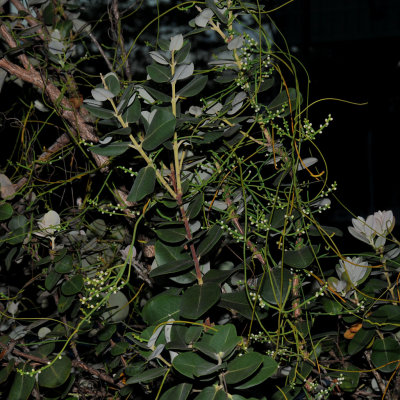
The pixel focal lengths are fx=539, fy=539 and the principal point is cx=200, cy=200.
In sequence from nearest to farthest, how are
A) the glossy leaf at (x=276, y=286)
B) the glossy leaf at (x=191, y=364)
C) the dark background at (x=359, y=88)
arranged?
the glossy leaf at (x=191, y=364)
the glossy leaf at (x=276, y=286)
the dark background at (x=359, y=88)

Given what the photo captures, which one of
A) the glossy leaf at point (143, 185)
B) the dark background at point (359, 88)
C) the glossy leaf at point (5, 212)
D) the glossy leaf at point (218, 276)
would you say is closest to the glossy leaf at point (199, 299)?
the glossy leaf at point (218, 276)

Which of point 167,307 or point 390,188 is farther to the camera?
point 390,188

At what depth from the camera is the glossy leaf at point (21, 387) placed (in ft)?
2.17

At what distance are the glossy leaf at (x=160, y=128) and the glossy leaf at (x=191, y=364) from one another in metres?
0.21

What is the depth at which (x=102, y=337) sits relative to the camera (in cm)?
70

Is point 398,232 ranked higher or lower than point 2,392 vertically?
lower

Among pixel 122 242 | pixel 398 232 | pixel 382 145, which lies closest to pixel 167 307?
pixel 122 242

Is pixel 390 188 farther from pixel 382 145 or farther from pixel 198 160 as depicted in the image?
pixel 198 160

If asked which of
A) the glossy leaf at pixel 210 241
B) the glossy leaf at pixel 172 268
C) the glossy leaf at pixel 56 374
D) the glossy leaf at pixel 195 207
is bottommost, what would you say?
the glossy leaf at pixel 56 374

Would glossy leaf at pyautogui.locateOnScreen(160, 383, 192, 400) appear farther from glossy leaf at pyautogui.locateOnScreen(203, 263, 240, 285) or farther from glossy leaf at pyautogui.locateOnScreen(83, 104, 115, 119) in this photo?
glossy leaf at pyautogui.locateOnScreen(83, 104, 115, 119)

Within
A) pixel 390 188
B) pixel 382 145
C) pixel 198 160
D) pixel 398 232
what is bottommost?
pixel 390 188

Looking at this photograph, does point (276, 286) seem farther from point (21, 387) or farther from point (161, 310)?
point (21, 387)

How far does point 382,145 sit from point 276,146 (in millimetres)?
3807

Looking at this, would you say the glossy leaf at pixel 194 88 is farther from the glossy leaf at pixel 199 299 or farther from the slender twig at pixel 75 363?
the slender twig at pixel 75 363
